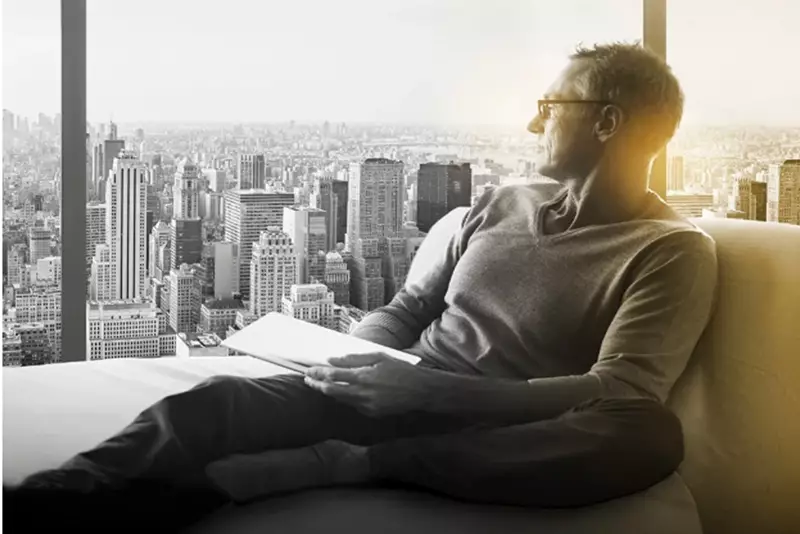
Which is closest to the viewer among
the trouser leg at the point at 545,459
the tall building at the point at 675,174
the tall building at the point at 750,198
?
the trouser leg at the point at 545,459

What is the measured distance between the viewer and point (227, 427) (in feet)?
3.71

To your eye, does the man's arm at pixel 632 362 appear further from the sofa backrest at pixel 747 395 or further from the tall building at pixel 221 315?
the tall building at pixel 221 315

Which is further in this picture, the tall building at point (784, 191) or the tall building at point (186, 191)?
the tall building at point (784, 191)

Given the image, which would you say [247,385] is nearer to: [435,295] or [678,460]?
[435,295]

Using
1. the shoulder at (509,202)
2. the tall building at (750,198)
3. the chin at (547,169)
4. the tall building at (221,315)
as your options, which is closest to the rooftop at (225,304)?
the tall building at (221,315)

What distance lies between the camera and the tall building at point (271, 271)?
130cm

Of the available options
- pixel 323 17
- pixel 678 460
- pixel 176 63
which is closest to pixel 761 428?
pixel 678 460

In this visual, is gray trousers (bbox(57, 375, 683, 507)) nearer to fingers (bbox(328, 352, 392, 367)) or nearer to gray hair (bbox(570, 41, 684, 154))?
A: fingers (bbox(328, 352, 392, 367))

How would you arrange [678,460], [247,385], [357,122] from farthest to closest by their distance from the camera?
[357,122] → [678,460] → [247,385]

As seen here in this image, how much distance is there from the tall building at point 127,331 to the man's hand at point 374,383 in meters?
0.25

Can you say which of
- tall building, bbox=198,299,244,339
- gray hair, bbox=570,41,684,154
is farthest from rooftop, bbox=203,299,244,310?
gray hair, bbox=570,41,684,154

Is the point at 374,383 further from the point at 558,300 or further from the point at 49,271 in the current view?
the point at 49,271

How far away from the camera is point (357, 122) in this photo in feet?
4.60

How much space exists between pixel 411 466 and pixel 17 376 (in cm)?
56
